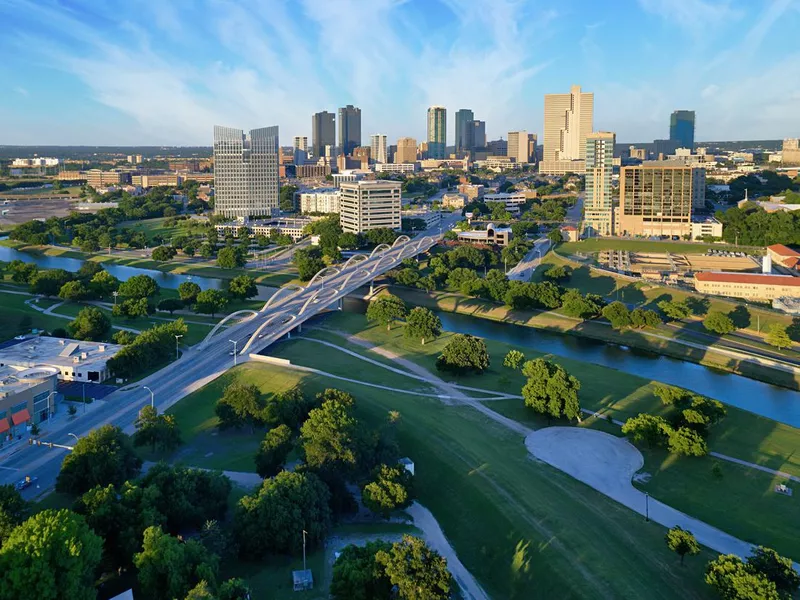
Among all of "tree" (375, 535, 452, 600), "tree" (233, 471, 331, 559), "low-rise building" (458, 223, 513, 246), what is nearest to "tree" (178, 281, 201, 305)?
"tree" (233, 471, 331, 559)

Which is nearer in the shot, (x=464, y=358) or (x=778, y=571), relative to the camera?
(x=778, y=571)

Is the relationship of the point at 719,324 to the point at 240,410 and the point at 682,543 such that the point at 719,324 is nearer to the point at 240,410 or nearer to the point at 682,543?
the point at 682,543

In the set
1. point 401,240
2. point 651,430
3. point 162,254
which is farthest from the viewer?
point 401,240

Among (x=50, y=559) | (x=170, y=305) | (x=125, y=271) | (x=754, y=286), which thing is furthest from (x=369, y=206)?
(x=50, y=559)

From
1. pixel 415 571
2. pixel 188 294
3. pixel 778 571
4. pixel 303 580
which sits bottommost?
pixel 303 580

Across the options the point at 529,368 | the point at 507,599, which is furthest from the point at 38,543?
the point at 529,368

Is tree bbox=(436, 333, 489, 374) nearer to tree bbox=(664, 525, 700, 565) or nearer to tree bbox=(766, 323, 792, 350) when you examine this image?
tree bbox=(664, 525, 700, 565)
